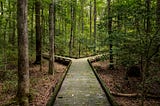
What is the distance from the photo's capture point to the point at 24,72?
29.1ft

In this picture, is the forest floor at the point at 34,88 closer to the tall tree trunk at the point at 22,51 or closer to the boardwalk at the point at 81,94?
the tall tree trunk at the point at 22,51

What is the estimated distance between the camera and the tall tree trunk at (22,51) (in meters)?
8.70

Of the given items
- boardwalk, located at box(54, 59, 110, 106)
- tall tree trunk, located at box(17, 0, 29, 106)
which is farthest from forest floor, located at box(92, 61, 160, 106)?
tall tree trunk, located at box(17, 0, 29, 106)

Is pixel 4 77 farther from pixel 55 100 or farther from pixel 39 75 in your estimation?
pixel 55 100

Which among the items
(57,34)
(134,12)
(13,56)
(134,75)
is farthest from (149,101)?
(57,34)

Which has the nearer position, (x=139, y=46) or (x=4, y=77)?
(x=139, y=46)

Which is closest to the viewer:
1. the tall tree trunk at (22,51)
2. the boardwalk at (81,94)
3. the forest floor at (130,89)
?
the tall tree trunk at (22,51)

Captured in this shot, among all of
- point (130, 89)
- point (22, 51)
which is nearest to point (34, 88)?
point (22, 51)

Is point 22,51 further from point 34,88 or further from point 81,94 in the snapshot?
point 34,88

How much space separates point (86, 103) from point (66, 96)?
1.37m

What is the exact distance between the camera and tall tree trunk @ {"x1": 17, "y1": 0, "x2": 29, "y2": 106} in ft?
28.5

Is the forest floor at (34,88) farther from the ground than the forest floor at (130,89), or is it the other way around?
the forest floor at (34,88)

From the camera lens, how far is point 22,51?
347 inches

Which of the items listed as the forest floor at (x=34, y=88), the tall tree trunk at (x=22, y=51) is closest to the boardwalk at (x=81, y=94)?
the forest floor at (x=34, y=88)
